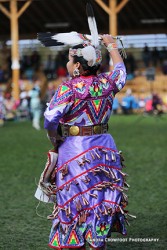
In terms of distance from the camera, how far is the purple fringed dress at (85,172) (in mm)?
4180

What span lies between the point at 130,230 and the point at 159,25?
27.5m

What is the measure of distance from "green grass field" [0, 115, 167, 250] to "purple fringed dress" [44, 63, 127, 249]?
0.95m

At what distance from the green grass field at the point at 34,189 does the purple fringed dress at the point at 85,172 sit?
0.95 metres

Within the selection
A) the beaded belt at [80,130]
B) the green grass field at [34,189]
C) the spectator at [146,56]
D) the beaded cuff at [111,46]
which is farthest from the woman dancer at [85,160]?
the spectator at [146,56]

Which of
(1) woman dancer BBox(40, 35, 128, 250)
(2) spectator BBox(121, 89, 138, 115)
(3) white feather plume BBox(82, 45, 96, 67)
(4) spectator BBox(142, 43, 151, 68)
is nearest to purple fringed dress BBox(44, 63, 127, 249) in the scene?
(1) woman dancer BBox(40, 35, 128, 250)

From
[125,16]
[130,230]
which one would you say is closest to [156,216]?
[130,230]

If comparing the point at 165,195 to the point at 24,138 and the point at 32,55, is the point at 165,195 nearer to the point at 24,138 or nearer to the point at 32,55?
the point at 24,138

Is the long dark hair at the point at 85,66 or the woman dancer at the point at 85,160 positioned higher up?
the long dark hair at the point at 85,66

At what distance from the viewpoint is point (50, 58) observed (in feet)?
103

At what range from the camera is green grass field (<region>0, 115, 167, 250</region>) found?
5.42m

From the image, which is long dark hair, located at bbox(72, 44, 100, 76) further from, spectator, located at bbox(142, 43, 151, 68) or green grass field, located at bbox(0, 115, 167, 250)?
spectator, located at bbox(142, 43, 151, 68)

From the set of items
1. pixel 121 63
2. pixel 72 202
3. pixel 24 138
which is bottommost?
pixel 24 138

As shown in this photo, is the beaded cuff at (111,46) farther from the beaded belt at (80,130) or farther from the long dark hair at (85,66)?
the beaded belt at (80,130)

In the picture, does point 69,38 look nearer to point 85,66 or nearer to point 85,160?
point 85,66
